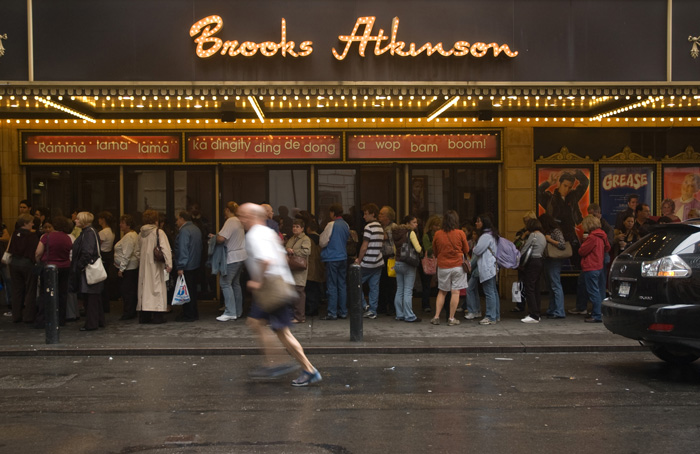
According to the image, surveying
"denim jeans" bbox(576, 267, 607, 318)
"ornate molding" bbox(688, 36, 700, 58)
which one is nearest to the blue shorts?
"denim jeans" bbox(576, 267, 607, 318)

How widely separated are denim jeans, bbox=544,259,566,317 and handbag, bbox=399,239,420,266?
89.6 inches

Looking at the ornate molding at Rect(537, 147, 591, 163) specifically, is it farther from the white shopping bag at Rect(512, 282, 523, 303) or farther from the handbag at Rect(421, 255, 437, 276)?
the handbag at Rect(421, 255, 437, 276)

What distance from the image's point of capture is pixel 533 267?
12344 mm

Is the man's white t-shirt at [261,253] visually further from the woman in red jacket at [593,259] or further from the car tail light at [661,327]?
the woman in red jacket at [593,259]

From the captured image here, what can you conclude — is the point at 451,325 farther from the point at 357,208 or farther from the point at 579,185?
the point at 579,185

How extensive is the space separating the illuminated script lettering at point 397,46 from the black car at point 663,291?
Result: 4.05 metres

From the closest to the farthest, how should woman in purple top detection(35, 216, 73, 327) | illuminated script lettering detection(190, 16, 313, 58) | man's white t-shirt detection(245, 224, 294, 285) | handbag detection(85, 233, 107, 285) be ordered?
man's white t-shirt detection(245, 224, 294, 285) → illuminated script lettering detection(190, 16, 313, 58) → handbag detection(85, 233, 107, 285) → woman in purple top detection(35, 216, 73, 327)

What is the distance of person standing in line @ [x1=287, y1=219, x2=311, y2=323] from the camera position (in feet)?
40.6

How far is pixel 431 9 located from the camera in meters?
11.5

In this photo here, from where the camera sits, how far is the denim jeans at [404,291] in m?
12.3

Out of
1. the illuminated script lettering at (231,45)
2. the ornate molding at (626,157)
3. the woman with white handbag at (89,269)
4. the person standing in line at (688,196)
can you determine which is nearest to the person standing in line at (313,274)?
the illuminated script lettering at (231,45)

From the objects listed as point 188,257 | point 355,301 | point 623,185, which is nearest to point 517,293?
point 355,301

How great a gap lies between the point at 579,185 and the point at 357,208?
433 cm

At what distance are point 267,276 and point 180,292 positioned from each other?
15.7 ft
